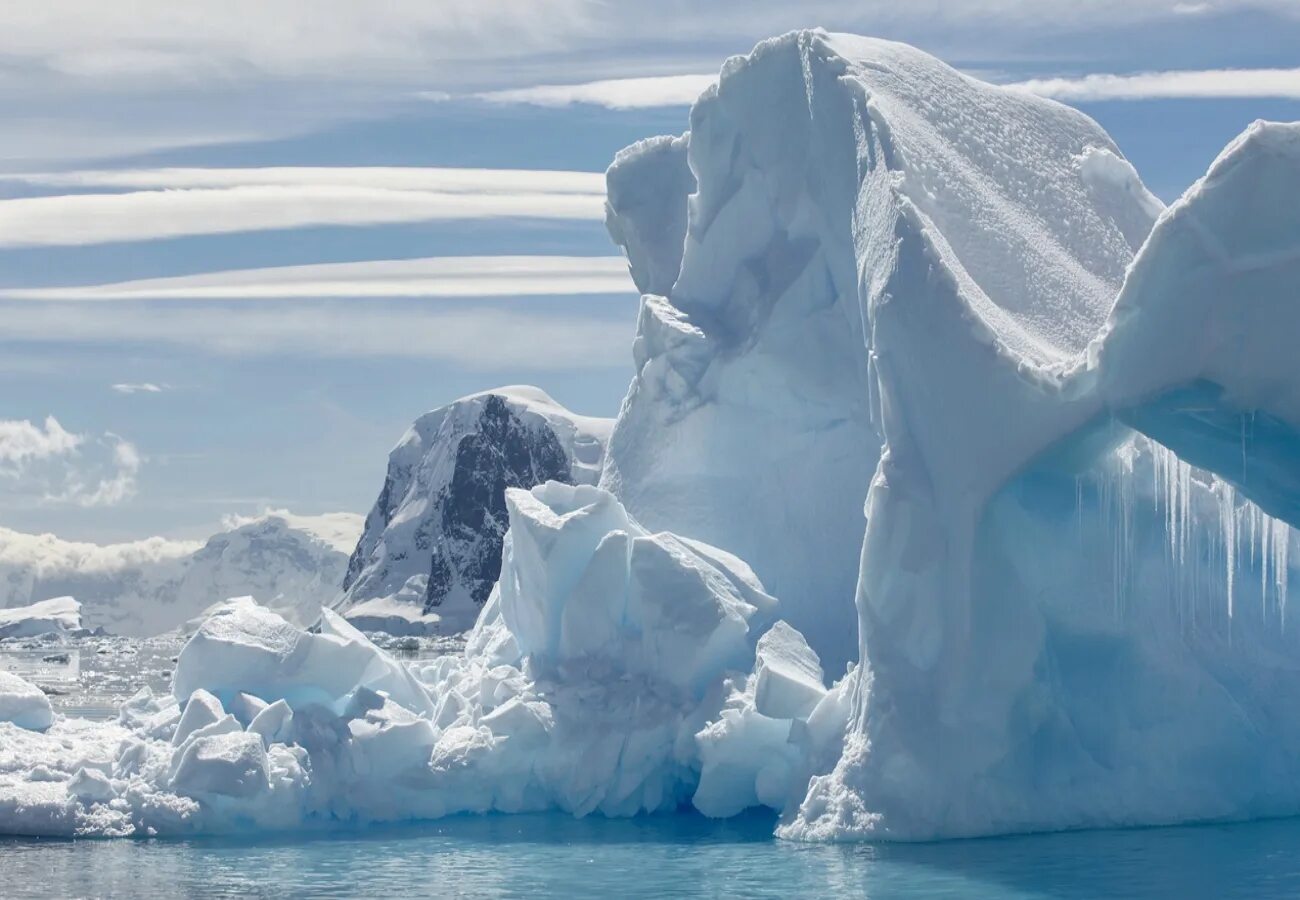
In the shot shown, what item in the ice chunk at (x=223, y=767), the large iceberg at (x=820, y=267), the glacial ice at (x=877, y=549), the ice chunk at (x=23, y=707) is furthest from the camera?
the ice chunk at (x=23, y=707)

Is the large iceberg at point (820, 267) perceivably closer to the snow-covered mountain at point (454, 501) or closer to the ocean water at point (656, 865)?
the ocean water at point (656, 865)

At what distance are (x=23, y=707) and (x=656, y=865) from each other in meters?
11.4

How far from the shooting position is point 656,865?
760 inches

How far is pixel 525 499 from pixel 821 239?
5342 mm

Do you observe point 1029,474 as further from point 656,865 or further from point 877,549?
point 656,865

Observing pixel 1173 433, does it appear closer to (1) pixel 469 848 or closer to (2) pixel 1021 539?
(2) pixel 1021 539

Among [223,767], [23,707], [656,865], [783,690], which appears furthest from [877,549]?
[23,707]

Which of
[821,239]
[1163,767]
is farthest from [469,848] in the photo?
[821,239]

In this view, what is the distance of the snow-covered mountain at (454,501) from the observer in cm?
15900

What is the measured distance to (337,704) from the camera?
2441cm

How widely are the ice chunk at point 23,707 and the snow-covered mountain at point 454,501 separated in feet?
403

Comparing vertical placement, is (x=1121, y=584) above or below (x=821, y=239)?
below

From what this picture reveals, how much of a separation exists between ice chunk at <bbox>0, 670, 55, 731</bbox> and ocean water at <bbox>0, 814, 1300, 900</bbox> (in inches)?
191

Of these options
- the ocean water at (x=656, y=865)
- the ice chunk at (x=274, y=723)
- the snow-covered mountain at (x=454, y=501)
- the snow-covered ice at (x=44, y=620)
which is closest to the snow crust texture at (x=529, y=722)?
the ice chunk at (x=274, y=723)
